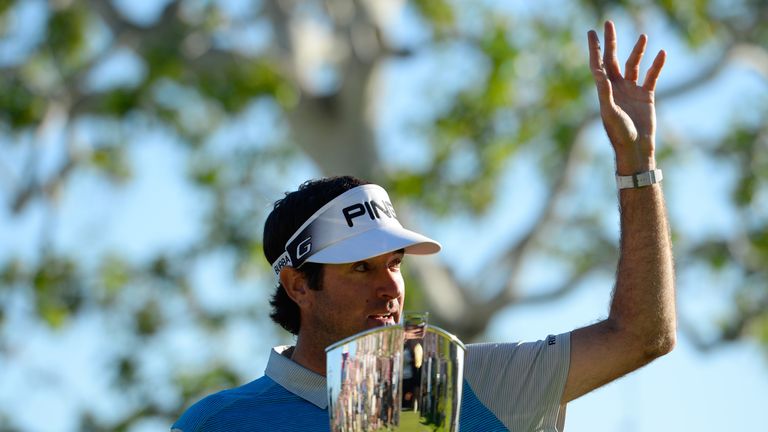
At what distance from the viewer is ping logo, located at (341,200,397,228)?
364cm

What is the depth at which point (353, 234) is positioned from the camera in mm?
3604

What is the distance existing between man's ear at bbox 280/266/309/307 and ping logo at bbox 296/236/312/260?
68 millimetres

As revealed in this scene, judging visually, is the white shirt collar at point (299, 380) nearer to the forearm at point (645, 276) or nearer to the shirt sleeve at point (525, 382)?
the shirt sleeve at point (525, 382)

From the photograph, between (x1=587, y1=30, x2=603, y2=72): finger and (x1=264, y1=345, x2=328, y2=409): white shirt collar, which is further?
(x1=587, y1=30, x2=603, y2=72): finger

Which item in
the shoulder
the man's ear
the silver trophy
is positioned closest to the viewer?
the silver trophy

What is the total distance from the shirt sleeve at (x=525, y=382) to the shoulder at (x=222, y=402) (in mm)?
454

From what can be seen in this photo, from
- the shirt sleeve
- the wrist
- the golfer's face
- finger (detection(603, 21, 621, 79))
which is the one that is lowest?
the shirt sleeve

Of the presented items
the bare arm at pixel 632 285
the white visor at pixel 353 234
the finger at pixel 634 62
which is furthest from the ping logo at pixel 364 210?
the finger at pixel 634 62

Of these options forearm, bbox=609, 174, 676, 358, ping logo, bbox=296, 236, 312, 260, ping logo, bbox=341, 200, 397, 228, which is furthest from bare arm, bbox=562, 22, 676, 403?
ping logo, bbox=296, 236, 312, 260

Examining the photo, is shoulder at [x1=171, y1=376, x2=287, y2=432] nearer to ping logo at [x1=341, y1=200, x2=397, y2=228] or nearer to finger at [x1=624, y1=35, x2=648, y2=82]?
ping logo at [x1=341, y1=200, x2=397, y2=228]

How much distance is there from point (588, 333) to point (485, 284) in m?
11.2

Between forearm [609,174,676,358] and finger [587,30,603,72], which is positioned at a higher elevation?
finger [587,30,603,72]

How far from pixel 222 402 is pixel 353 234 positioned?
0.48 m

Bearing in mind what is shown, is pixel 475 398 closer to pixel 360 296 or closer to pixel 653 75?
pixel 360 296
